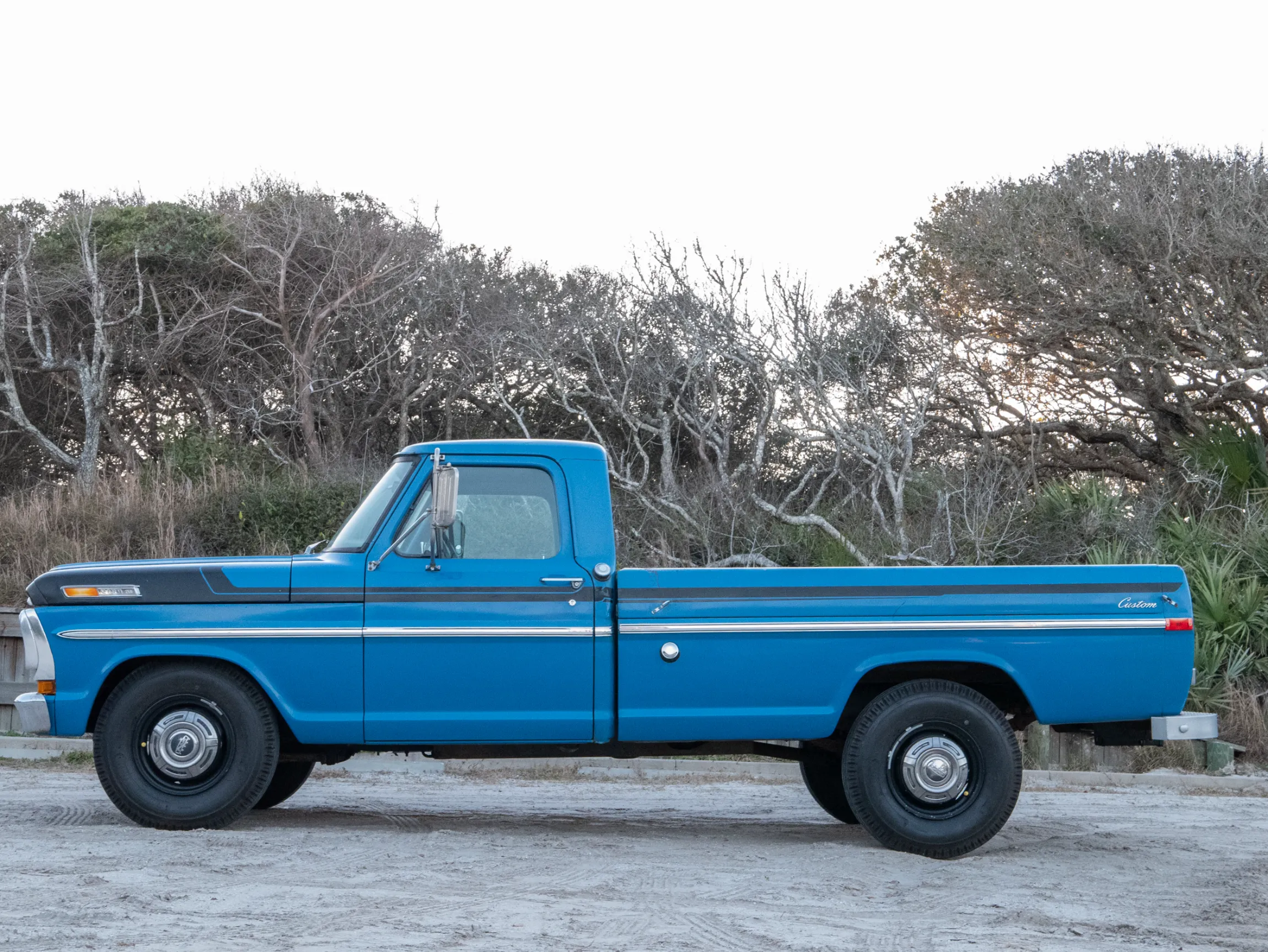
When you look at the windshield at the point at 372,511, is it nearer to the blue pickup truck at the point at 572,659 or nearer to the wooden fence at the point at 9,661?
the blue pickup truck at the point at 572,659

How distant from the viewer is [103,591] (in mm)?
7473

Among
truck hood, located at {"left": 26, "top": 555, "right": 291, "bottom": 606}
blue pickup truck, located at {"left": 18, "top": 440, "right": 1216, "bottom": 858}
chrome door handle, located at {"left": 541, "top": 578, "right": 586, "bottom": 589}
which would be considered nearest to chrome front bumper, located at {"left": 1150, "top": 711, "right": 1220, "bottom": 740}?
blue pickup truck, located at {"left": 18, "top": 440, "right": 1216, "bottom": 858}

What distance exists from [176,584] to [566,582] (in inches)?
84.5

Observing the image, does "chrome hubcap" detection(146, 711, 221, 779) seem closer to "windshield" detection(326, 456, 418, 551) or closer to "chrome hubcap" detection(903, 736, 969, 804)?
"windshield" detection(326, 456, 418, 551)

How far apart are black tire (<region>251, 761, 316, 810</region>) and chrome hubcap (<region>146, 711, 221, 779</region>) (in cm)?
121

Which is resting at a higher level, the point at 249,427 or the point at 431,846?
the point at 249,427

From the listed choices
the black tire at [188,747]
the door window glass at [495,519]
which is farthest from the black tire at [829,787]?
the black tire at [188,747]

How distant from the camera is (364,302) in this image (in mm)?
22000

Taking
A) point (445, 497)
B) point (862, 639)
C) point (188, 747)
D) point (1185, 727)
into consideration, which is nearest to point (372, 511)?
point (445, 497)

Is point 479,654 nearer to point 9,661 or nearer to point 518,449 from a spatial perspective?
point 518,449

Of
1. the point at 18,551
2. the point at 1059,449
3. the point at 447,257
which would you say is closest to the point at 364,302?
the point at 447,257

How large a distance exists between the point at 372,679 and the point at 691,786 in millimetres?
4230

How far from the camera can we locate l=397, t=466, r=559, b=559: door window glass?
7.47m

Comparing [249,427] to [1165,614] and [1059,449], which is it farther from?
[1165,614]
